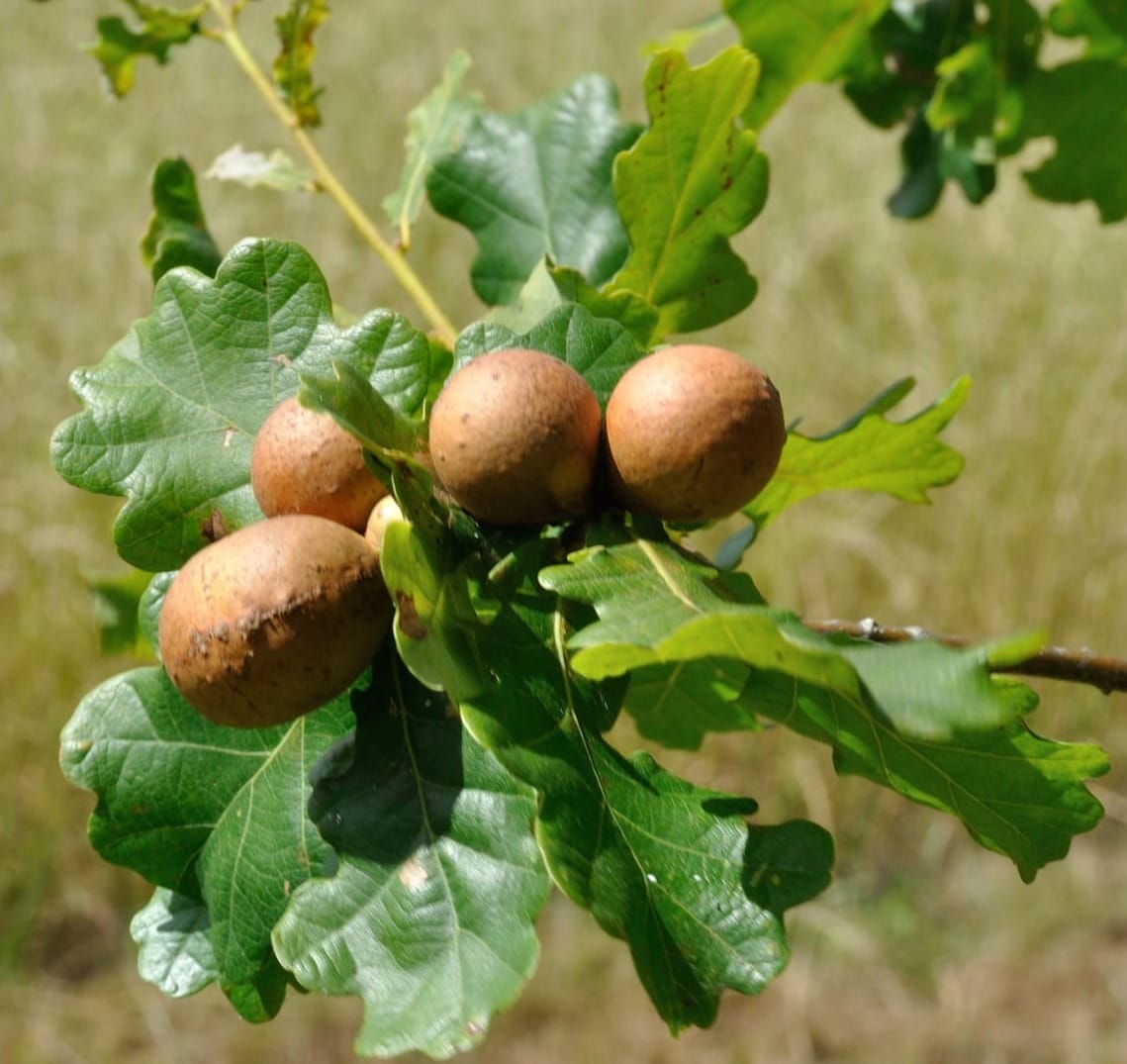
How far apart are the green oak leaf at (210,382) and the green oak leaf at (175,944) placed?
10.9 inches

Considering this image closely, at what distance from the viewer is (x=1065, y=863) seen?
145 inches

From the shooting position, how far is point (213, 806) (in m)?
0.91

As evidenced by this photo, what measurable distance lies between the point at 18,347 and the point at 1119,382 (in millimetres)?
3869

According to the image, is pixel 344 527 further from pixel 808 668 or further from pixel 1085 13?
pixel 1085 13

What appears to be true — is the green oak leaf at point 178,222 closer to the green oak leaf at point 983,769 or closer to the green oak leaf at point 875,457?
the green oak leaf at point 875,457

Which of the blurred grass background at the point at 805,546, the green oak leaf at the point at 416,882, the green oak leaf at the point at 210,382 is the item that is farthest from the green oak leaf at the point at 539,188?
the blurred grass background at the point at 805,546

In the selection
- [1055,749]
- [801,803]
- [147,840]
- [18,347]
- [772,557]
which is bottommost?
[801,803]

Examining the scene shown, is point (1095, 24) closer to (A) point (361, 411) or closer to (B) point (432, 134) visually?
(B) point (432, 134)

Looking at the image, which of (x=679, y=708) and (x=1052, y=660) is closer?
(x=1052, y=660)

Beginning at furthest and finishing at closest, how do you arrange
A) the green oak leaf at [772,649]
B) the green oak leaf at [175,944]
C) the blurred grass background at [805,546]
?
1. the blurred grass background at [805,546]
2. the green oak leaf at [175,944]
3. the green oak leaf at [772,649]

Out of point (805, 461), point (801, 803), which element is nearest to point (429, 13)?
point (801, 803)

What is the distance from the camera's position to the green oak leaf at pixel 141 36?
1499mm

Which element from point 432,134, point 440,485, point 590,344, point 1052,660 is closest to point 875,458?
point 1052,660

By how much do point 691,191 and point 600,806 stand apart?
1.80ft
